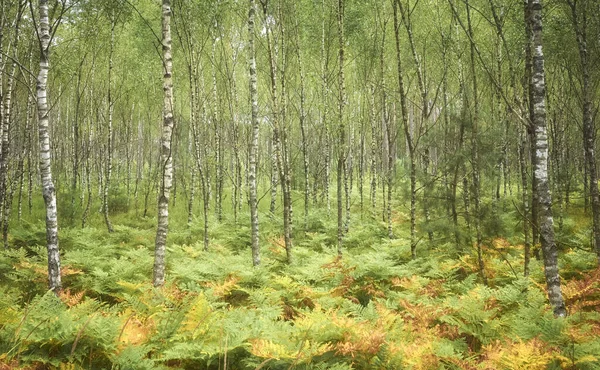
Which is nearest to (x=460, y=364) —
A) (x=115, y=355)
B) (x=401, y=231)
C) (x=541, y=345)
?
(x=541, y=345)

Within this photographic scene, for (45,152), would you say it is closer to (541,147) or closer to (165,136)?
(165,136)

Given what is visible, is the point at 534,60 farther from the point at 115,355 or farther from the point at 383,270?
the point at 115,355

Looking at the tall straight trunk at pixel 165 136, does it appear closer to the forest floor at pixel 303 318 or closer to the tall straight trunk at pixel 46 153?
the forest floor at pixel 303 318

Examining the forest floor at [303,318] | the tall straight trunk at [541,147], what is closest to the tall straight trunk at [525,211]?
the forest floor at [303,318]

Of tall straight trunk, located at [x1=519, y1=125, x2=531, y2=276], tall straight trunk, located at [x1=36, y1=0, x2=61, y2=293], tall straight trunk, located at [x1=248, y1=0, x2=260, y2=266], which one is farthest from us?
tall straight trunk, located at [x1=248, y1=0, x2=260, y2=266]

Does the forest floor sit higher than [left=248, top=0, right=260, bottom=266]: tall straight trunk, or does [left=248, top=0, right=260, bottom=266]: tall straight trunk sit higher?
[left=248, top=0, right=260, bottom=266]: tall straight trunk

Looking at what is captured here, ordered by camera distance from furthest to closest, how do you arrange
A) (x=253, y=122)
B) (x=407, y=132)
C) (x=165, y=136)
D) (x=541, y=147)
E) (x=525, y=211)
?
(x=253, y=122) → (x=407, y=132) → (x=525, y=211) → (x=165, y=136) → (x=541, y=147)

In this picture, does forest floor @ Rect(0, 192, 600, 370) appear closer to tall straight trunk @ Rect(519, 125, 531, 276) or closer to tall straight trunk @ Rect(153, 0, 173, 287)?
tall straight trunk @ Rect(519, 125, 531, 276)

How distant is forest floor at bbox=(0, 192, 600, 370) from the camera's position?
12.8 feet

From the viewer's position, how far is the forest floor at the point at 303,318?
3.91 metres

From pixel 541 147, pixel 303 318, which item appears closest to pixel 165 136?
pixel 303 318

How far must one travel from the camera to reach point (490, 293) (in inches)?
241

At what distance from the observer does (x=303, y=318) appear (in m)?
5.52

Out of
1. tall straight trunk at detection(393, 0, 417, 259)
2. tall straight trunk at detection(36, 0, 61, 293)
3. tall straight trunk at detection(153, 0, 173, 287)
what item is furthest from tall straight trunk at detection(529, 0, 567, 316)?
tall straight trunk at detection(36, 0, 61, 293)
